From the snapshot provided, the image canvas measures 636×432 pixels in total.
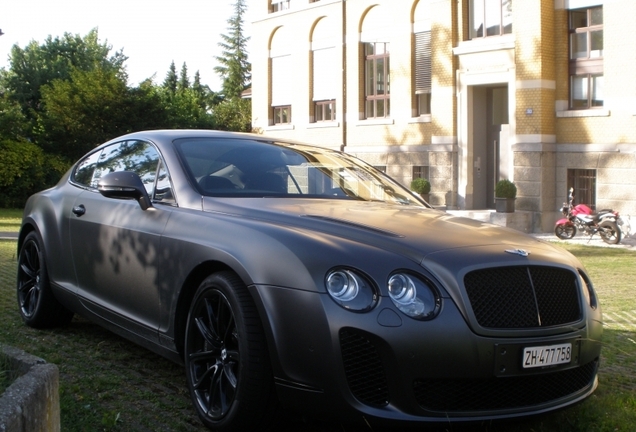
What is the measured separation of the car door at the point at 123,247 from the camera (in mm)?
5039

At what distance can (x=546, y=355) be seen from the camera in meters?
3.92

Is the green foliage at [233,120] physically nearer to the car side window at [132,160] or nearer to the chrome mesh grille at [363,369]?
the car side window at [132,160]

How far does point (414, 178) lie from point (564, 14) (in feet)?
26.5

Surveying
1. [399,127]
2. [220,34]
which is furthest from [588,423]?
[220,34]

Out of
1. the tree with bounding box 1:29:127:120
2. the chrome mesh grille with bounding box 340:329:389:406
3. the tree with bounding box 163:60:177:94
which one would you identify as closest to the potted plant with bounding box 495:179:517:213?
the chrome mesh grille with bounding box 340:329:389:406

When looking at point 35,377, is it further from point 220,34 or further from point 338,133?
point 220,34

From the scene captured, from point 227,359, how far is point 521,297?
1.46 meters

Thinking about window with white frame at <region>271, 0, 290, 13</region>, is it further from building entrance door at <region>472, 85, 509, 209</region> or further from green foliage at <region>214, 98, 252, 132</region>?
green foliage at <region>214, 98, 252, 132</region>

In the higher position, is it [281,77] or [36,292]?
[281,77]

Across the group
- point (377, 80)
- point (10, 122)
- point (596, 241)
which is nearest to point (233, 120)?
point (10, 122)

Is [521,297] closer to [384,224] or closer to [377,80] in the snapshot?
[384,224]

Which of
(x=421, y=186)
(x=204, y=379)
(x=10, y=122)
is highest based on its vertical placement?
(x=10, y=122)

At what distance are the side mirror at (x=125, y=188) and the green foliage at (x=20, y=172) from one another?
3358cm

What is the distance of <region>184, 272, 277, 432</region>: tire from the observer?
156 inches
